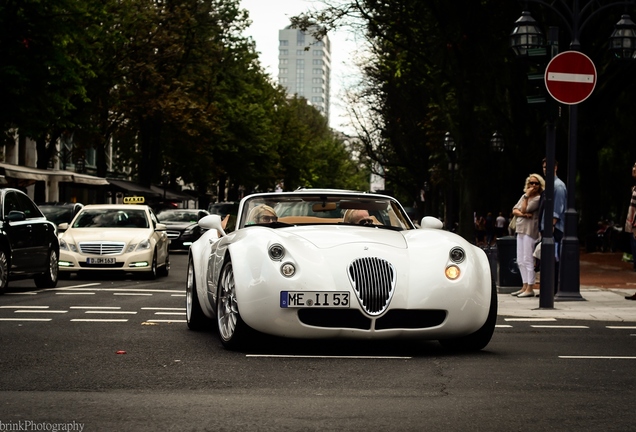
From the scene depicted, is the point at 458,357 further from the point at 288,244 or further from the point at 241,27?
the point at 241,27

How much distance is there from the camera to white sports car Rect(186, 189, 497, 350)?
8.79 meters

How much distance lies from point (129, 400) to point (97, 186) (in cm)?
4668

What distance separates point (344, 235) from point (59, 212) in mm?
23380

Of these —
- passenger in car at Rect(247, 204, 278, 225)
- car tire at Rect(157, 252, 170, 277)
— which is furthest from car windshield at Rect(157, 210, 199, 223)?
passenger in car at Rect(247, 204, 278, 225)

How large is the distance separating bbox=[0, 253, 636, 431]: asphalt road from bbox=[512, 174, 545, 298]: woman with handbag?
478 cm

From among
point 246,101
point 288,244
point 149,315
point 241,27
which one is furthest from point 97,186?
point 288,244

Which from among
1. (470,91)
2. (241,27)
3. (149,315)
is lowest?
(149,315)

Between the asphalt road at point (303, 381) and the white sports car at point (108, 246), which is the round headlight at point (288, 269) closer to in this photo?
the asphalt road at point (303, 381)

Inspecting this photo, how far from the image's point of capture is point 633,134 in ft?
149

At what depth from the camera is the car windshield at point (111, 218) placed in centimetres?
2311

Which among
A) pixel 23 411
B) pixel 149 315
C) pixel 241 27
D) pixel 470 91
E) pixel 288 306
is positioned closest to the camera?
pixel 23 411

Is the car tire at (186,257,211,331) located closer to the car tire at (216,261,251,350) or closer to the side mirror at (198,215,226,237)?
the side mirror at (198,215,226,237)

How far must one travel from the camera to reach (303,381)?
24.4 ft

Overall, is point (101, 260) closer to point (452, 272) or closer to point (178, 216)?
point (452, 272)
